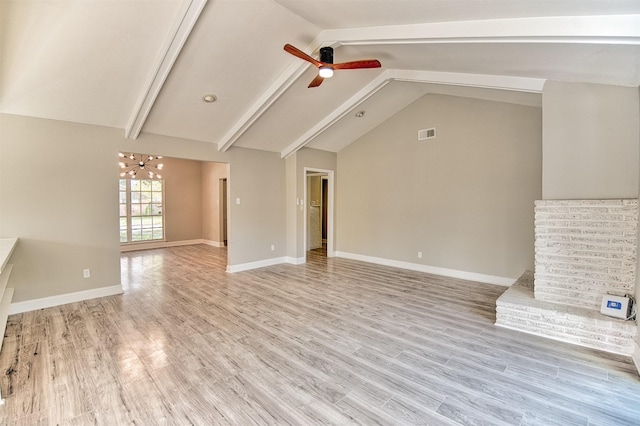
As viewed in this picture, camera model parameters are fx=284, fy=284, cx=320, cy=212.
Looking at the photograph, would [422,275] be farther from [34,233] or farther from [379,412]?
[34,233]

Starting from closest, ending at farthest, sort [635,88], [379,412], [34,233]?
[379,412]
[635,88]
[34,233]

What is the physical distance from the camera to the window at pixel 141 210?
822 cm

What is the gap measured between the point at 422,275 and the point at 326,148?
143 inches

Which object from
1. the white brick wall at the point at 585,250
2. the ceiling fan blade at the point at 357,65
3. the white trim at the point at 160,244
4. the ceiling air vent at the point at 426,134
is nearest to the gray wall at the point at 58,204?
the ceiling fan blade at the point at 357,65

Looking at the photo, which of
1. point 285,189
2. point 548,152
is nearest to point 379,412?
point 548,152

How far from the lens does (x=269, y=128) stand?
538cm

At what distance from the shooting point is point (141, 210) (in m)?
8.52

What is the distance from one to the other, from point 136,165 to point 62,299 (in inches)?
201

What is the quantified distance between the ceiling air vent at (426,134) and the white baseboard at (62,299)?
596cm

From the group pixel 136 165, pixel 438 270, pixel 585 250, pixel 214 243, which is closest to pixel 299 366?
pixel 585 250

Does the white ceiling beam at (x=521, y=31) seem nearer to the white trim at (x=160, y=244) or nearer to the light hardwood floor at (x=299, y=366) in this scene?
the light hardwood floor at (x=299, y=366)

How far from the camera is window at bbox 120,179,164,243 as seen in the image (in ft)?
27.0

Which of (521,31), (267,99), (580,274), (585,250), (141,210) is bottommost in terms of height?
(580,274)

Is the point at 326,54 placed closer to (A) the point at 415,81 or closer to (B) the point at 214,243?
(A) the point at 415,81
